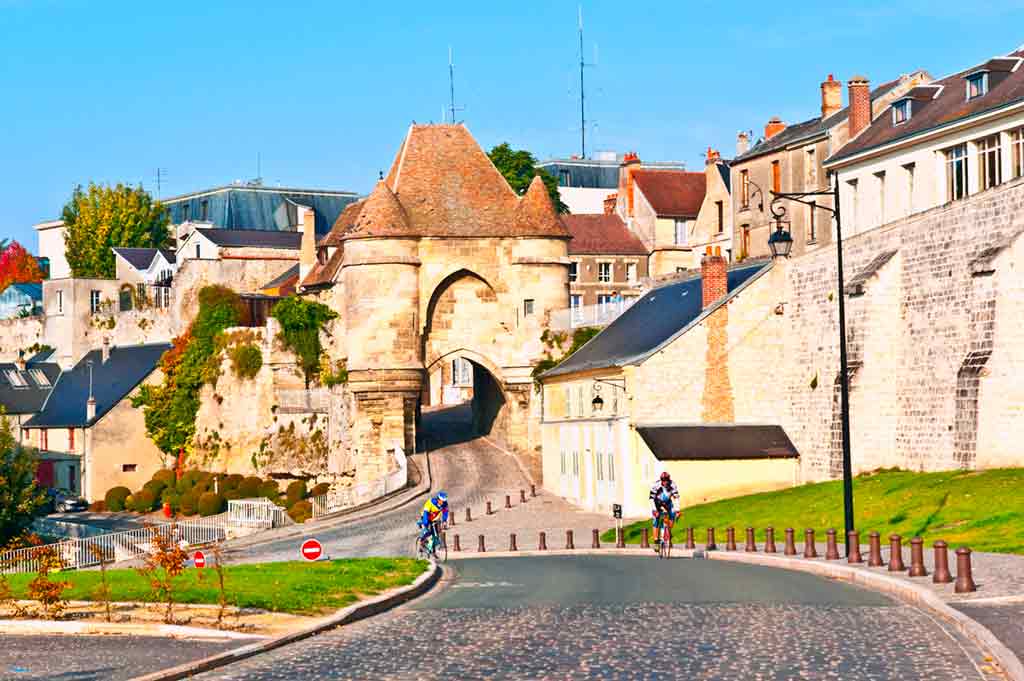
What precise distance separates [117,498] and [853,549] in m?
62.9

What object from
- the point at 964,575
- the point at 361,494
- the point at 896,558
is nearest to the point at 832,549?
the point at 896,558

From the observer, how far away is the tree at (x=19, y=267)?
147125 millimetres

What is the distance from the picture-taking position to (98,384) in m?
95.6

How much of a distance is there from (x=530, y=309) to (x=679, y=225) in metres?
27.9

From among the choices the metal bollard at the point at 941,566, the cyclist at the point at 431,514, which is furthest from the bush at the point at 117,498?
the metal bollard at the point at 941,566

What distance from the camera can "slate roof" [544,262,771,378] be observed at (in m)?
55.2

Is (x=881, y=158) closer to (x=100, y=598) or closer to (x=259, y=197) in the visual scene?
(x=100, y=598)

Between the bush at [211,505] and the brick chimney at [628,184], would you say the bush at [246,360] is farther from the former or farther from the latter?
the brick chimney at [628,184]

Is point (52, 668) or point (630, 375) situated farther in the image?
point (630, 375)

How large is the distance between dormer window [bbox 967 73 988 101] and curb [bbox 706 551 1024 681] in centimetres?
2478

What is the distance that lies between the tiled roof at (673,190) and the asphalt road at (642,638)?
69.8m

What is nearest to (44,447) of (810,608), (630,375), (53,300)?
(53,300)

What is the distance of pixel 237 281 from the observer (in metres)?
99.0

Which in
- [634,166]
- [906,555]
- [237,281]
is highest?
[634,166]
